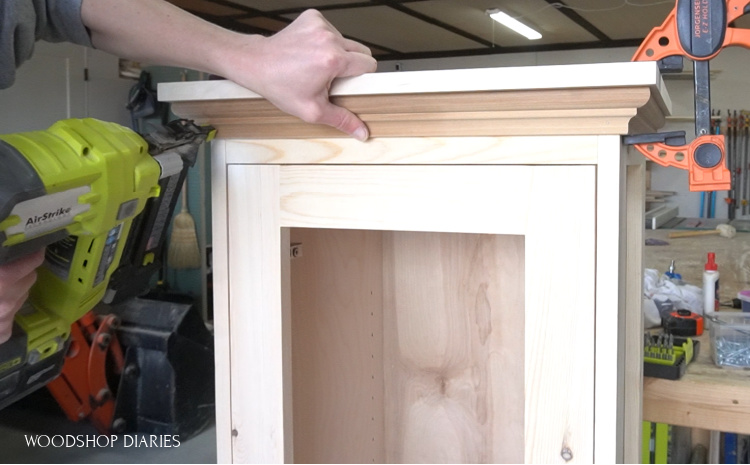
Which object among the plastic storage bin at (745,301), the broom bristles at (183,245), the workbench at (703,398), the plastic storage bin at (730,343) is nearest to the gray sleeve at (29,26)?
the workbench at (703,398)

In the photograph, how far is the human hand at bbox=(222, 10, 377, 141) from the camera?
68 centimetres

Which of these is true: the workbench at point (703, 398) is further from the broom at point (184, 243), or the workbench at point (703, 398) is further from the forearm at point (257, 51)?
the broom at point (184, 243)

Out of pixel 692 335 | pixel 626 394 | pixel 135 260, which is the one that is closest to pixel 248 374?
pixel 135 260

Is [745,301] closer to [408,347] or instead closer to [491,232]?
[408,347]

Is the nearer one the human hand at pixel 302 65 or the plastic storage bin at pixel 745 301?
the human hand at pixel 302 65

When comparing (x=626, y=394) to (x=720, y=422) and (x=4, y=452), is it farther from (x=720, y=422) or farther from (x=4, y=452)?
(x=4, y=452)

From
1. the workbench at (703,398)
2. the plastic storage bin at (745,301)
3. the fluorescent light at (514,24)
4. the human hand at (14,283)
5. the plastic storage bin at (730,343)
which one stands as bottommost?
the workbench at (703,398)

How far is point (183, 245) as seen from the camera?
13.1 ft

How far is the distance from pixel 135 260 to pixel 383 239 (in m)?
0.46

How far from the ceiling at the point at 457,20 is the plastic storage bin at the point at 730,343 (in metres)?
3.05

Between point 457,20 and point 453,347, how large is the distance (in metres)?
4.01

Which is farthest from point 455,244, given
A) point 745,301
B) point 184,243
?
point 184,243

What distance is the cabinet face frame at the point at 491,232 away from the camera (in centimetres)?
70

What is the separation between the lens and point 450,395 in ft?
3.96
